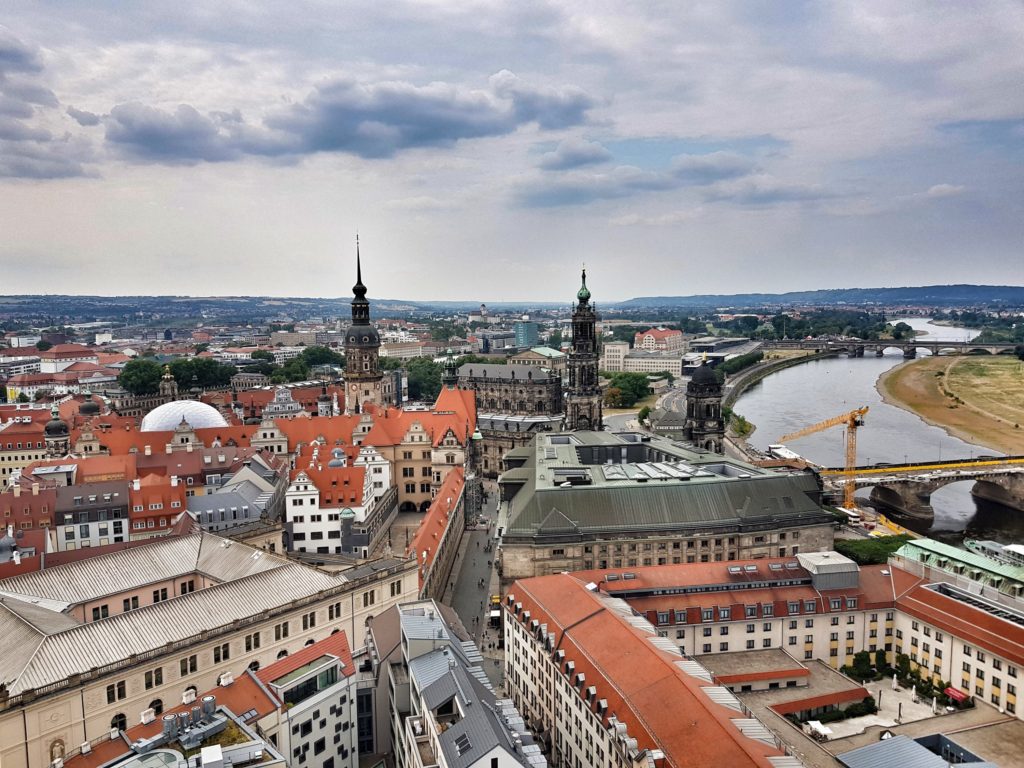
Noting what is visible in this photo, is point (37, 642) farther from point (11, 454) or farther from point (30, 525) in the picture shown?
point (11, 454)

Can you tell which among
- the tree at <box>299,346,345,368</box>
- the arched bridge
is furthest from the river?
the tree at <box>299,346,345,368</box>

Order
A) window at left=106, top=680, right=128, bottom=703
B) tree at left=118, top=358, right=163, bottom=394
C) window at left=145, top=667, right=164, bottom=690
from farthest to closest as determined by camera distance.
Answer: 1. tree at left=118, top=358, right=163, bottom=394
2. window at left=145, top=667, right=164, bottom=690
3. window at left=106, top=680, right=128, bottom=703

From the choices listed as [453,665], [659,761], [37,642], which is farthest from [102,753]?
[659,761]

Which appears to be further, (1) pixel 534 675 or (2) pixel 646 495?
(2) pixel 646 495

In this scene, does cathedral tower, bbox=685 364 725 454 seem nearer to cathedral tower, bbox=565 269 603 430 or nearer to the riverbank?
cathedral tower, bbox=565 269 603 430

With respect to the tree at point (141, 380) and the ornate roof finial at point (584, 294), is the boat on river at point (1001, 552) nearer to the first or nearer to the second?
the ornate roof finial at point (584, 294)

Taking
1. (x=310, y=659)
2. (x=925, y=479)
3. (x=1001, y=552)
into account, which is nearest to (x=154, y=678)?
(x=310, y=659)
